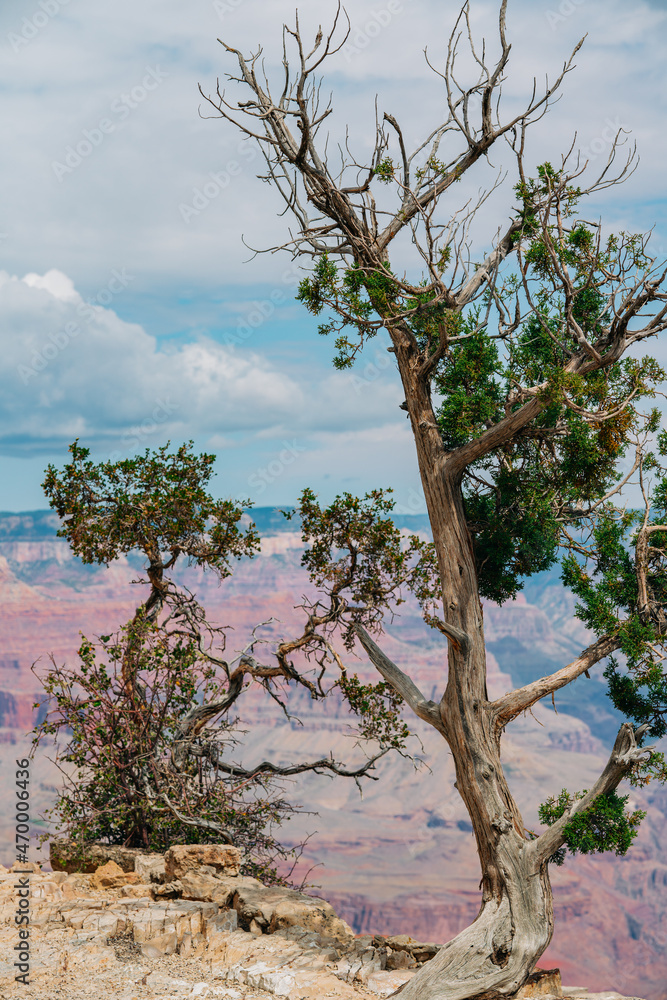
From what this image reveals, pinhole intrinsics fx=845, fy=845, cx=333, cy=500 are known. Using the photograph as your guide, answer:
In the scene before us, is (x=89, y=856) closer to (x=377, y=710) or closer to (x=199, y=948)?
(x=199, y=948)

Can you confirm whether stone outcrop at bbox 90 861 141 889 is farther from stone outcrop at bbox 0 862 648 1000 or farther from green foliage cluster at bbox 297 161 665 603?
green foliage cluster at bbox 297 161 665 603

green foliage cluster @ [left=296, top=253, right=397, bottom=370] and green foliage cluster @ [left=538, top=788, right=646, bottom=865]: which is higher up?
green foliage cluster @ [left=296, top=253, right=397, bottom=370]

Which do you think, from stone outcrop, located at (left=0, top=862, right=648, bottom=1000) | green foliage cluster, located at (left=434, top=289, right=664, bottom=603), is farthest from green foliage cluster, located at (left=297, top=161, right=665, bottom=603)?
stone outcrop, located at (left=0, top=862, right=648, bottom=1000)

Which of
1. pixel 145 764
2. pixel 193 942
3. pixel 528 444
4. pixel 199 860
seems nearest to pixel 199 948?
pixel 193 942

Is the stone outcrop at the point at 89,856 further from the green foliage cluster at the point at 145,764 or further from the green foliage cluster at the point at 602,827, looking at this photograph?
the green foliage cluster at the point at 602,827

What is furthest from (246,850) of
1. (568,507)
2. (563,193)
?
(563,193)

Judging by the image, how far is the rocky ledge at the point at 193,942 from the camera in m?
9.34

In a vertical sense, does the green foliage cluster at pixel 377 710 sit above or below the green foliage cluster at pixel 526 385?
below

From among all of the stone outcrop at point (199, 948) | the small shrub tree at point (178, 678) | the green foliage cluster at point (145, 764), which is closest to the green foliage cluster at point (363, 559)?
the small shrub tree at point (178, 678)

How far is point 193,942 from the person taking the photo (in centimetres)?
1045

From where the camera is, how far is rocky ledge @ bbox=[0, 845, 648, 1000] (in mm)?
9336

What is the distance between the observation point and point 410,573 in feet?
46.2

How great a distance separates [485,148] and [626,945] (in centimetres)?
18217

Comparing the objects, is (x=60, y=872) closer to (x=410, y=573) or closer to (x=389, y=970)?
(x=389, y=970)
